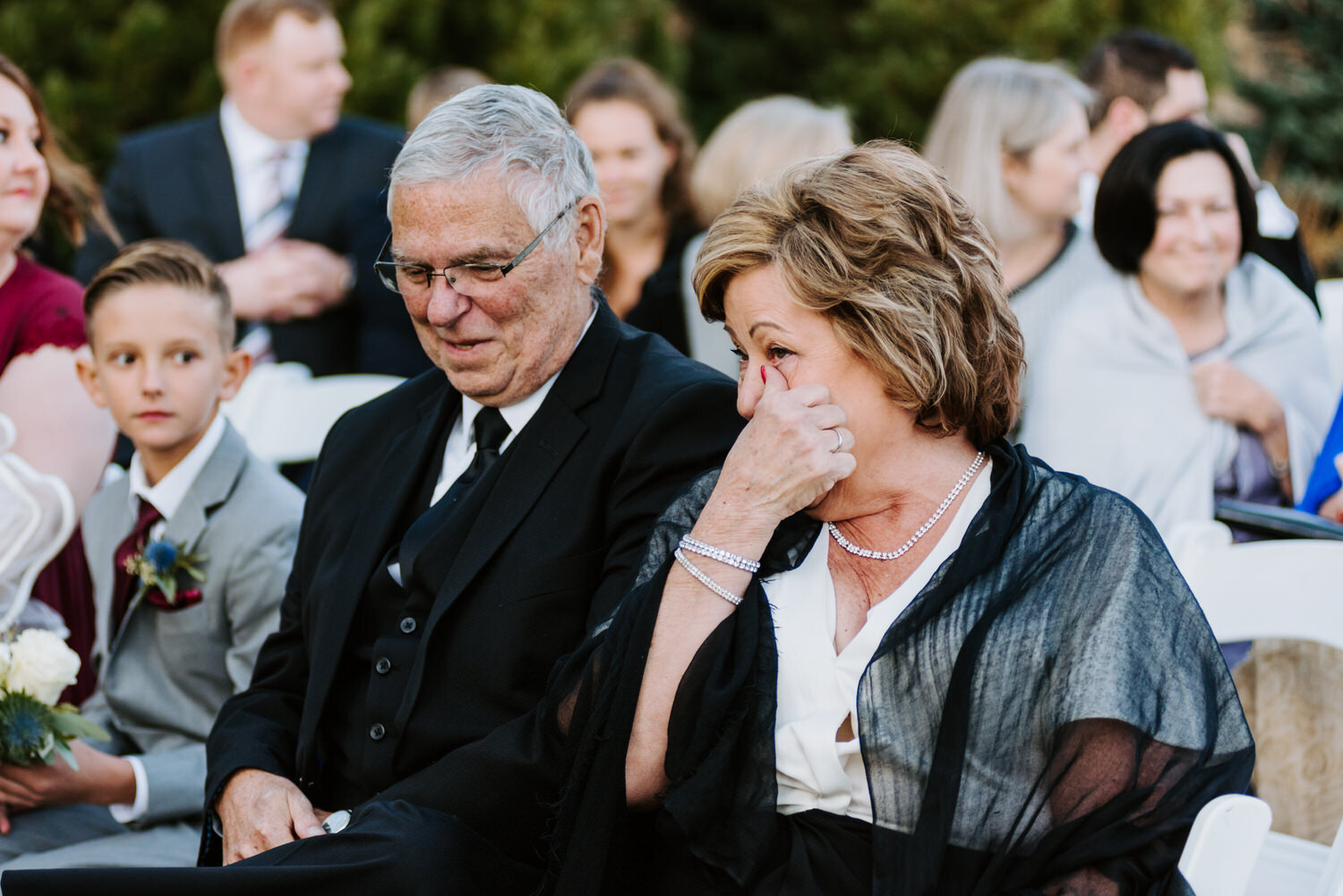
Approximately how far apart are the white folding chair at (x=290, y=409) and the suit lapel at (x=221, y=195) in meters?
1.46

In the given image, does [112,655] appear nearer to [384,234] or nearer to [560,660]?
[560,660]

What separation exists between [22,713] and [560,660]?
1.08 metres

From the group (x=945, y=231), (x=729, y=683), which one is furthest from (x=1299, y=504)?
(x=729, y=683)

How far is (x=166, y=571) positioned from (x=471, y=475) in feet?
2.62

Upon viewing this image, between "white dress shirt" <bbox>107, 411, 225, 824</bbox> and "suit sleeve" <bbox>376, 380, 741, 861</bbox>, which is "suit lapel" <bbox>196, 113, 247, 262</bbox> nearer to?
"white dress shirt" <bbox>107, 411, 225, 824</bbox>

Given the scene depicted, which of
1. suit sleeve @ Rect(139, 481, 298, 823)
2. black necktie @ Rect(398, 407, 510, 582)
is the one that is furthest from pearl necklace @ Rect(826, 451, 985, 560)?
suit sleeve @ Rect(139, 481, 298, 823)

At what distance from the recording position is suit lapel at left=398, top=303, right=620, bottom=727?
2359mm

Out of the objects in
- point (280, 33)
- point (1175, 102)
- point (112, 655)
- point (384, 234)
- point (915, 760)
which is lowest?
point (112, 655)

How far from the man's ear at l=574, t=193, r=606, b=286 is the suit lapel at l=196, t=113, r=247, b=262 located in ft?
10.4

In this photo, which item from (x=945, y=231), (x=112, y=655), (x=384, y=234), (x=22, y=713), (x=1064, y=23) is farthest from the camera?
(x=1064, y=23)

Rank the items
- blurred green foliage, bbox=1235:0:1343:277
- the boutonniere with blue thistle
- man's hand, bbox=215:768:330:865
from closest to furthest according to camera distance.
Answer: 1. man's hand, bbox=215:768:330:865
2. the boutonniere with blue thistle
3. blurred green foliage, bbox=1235:0:1343:277

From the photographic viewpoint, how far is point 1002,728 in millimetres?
1912

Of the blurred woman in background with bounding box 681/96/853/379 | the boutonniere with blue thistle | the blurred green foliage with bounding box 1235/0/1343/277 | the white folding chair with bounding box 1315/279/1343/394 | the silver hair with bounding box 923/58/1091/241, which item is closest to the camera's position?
the boutonniere with blue thistle

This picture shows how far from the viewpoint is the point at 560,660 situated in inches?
86.8
